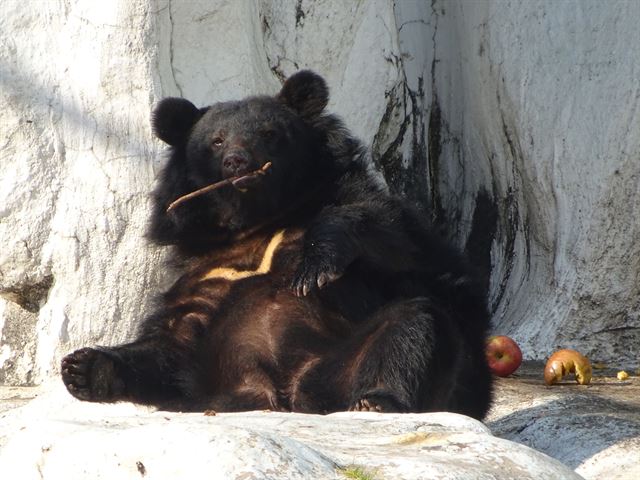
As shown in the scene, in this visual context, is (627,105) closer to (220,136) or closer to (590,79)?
(590,79)

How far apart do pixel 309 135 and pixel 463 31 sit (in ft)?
10.6

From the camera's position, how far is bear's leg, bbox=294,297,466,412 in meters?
5.31

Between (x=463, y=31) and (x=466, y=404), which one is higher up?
(x=463, y=31)

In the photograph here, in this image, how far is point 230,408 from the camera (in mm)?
5766

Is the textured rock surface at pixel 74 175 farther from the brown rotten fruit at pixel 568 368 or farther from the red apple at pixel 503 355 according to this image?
the brown rotten fruit at pixel 568 368

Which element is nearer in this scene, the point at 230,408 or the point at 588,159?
the point at 230,408

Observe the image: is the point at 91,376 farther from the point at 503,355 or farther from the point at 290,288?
the point at 503,355

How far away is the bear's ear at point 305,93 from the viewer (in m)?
6.55

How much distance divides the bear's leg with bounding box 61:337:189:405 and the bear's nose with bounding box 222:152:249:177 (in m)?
0.91

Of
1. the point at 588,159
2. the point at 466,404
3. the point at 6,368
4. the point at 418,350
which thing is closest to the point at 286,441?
the point at 418,350

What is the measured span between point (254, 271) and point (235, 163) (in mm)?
558

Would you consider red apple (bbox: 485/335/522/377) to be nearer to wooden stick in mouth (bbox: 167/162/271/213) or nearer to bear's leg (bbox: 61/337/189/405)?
wooden stick in mouth (bbox: 167/162/271/213)

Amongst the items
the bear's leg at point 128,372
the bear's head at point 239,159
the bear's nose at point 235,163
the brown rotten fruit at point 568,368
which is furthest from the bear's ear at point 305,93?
the brown rotten fruit at point 568,368

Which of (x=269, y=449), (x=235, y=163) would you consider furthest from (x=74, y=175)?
(x=269, y=449)
